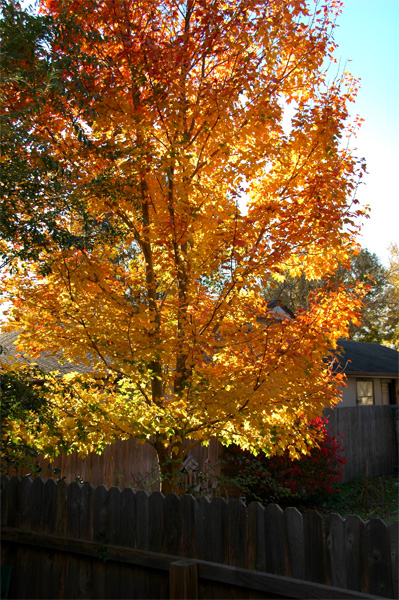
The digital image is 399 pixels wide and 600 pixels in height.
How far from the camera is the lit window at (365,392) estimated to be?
2067cm

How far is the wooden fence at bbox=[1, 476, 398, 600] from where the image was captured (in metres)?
3.64

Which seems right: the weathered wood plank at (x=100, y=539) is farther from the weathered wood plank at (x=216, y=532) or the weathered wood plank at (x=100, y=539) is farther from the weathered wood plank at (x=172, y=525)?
the weathered wood plank at (x=216, y=532)

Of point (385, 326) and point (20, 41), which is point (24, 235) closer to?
point (20, 41)

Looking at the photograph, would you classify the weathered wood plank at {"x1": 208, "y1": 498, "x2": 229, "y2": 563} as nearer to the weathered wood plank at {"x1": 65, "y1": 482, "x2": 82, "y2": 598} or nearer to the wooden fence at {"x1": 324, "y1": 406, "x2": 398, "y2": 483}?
the weathered wood plank at {"x1": 65, "y1": 482, "x2": 82, "y2": 598}

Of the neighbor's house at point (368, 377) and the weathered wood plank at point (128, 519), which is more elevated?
the neighbor's house at point (368, 377)

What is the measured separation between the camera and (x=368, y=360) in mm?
22031

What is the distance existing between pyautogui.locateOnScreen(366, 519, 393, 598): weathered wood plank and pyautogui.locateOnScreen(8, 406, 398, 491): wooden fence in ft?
14.9

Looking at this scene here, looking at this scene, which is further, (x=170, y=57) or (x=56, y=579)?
(x=170, y=57)

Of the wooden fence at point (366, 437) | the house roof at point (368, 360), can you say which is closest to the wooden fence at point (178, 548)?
the wooden fence at point (366, 437)

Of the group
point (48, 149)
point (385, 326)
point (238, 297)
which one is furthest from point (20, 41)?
point (385, 326)

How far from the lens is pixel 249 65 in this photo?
6.21m

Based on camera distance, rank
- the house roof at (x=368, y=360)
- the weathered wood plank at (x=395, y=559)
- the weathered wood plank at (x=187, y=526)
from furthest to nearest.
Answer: the house roof at (x=368, y=360)
the weathered wood plank at (x=187, y=526)
the weathered wood plank at (x=395, y=559)

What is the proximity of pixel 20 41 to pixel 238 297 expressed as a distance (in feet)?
12.1

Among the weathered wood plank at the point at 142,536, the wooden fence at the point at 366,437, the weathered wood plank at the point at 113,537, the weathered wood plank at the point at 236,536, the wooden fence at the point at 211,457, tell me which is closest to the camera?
the weathered wood plank at the point at 236,536
